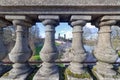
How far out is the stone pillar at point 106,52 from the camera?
2.69m

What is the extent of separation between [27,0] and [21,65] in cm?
125

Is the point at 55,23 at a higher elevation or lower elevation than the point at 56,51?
higher

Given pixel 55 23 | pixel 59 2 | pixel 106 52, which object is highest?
pixel 59 2

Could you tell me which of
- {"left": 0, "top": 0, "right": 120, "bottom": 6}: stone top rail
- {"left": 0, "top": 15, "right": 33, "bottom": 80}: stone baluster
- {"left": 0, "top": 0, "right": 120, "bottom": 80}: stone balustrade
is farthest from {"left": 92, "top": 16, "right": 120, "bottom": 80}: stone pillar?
{"left": 0, "top": 15, "right": 33, "bottom": 80}: stone baluster

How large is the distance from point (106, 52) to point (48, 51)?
1.10 meters

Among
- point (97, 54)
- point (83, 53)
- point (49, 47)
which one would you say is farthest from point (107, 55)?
point (49, 47)

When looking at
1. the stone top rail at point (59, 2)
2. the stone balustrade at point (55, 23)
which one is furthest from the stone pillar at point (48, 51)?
the stone top rail at point (59, 2)

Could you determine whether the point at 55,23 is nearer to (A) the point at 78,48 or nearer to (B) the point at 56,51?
(B) the point at 56,51

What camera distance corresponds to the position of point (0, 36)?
3012 mm

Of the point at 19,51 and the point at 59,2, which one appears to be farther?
the point at 19,51

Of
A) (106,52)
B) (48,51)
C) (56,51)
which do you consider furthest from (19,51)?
(106,52)

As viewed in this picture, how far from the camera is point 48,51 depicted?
265cm

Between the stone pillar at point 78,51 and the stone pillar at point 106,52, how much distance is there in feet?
1.07

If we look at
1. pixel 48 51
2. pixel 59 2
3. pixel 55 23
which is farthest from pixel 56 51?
pixel 59 2
